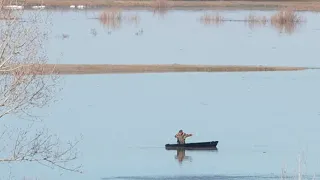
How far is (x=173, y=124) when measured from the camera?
74.6ft

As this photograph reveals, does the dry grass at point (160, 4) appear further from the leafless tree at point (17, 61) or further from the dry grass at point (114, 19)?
the leafless tree at point (17, 61)

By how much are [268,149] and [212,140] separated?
48.7 inches

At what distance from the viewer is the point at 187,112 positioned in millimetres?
24234

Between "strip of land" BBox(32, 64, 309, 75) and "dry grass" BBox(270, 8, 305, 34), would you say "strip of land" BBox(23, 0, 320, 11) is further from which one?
"strip of land" BBox(32, 64, 309, 75)

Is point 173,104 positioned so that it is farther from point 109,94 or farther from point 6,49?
point 6,49

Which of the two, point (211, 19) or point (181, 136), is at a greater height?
point (211, 19)

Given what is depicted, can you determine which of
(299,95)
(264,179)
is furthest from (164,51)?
(264,179)

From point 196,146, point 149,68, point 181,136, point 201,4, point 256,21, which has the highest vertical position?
point 201,4

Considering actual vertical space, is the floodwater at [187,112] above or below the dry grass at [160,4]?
below

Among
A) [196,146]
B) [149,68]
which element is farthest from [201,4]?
[196,146]

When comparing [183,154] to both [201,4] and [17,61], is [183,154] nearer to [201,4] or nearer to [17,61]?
[17,61]

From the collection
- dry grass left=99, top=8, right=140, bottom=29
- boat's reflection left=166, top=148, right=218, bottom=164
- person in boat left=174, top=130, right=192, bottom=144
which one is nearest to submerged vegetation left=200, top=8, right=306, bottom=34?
dry grass left=99, top=8, right=140, bottom=29

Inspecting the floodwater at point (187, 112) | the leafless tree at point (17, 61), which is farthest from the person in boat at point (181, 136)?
the leafless tree at point (17, 61)

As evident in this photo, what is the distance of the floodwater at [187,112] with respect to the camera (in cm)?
1909
